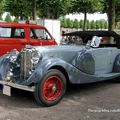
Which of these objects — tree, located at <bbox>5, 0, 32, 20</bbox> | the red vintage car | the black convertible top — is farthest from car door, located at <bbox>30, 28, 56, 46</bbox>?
tree, located at <bbox>5, 0, 32, 20</bbox>

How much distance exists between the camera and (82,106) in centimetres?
598

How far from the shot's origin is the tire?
575cm

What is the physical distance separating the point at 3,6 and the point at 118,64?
856 inches

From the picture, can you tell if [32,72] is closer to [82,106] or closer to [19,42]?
[82,106]

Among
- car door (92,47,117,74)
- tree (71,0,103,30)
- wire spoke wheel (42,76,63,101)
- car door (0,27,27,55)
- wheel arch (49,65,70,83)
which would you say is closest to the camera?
wire spoke wheel (42,76,63,101)

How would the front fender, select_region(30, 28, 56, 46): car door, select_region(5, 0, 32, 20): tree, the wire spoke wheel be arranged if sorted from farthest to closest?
select_region(5, 0, 32, 20): tree, select_region(30, 28, 56, 46): car door, the wire spoke wheel, the front fender

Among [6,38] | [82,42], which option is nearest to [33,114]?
[82,42]

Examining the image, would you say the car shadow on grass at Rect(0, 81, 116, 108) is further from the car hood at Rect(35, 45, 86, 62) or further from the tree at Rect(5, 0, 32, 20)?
the tree at Rect(5, 0, 32, 20)

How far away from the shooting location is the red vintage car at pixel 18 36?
10953 mm

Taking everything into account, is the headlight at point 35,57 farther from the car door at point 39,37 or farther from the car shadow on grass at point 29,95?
the car door at point 39,37

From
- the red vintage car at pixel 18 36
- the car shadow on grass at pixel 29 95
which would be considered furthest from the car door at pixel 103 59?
the red vintage car at pixel 18 36

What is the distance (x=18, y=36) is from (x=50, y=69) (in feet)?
18.5

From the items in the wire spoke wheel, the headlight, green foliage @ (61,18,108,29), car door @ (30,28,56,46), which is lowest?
the wire spoke wheel

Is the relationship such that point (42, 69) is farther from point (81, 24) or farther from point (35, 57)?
point (81, 24)
